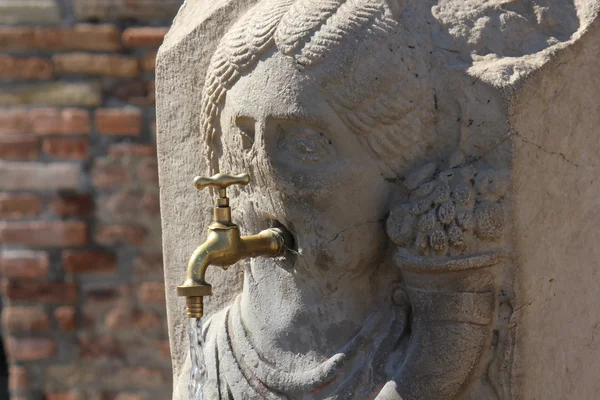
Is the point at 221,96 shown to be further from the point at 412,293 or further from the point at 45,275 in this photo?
the point at 45,275

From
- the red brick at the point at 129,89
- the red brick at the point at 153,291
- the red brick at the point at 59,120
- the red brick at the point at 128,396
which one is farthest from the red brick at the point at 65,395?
the red brick at the point at 129,89

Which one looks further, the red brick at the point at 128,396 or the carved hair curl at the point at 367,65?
the red brick at the point at 128,396

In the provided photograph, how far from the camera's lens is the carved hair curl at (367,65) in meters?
1.24

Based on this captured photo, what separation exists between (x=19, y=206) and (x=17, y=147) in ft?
0.53

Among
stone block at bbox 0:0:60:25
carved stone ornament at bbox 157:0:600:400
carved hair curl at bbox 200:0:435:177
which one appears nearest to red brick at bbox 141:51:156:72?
stone block at bbox 0:0:60:25

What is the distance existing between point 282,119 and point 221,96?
4.9 inches

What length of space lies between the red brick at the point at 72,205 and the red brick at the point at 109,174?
0.17ft

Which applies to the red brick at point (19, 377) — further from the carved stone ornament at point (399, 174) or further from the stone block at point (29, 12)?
the carved stone ornament at point (399, 174)

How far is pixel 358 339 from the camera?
134 centimetres

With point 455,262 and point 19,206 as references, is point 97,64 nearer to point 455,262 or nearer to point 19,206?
point 19,206

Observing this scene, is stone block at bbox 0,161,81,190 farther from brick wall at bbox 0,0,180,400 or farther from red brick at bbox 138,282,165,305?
red brick at bbox 138,282,165,305

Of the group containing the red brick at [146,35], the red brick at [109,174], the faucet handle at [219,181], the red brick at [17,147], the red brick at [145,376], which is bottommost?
the red brick at [145,376]

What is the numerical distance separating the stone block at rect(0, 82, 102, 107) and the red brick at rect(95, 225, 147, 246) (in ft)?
1.12

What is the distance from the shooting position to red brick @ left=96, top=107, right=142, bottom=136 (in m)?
2.61
